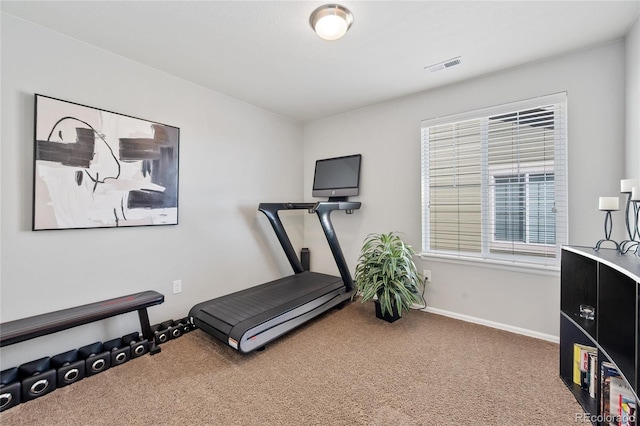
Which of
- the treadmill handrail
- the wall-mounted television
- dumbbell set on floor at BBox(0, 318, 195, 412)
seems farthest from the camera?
the wall-mounted television

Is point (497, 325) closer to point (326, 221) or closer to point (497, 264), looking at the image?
point (497, 264)

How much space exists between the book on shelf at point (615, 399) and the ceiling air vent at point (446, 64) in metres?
2.38

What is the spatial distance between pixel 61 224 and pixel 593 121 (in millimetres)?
4236

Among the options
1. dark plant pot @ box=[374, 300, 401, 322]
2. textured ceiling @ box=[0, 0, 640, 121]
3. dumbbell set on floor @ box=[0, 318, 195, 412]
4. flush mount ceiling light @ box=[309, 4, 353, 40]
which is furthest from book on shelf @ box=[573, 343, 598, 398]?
dumbbell set on floor @ box=[0, 318, 195, 412]

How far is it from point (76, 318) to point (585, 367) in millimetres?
3374

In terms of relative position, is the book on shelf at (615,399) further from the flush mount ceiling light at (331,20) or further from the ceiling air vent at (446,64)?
the flush mount ceiling light at (331,20)

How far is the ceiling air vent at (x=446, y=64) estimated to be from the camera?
2.31 m

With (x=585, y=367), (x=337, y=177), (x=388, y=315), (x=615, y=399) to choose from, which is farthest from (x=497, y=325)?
(x=337, y=177)

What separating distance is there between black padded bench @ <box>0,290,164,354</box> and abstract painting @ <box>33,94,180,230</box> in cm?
61

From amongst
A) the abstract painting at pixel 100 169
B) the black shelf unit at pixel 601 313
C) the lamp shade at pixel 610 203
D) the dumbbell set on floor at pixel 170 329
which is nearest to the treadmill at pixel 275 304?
the dumbbell set on floor at pixel 170 329

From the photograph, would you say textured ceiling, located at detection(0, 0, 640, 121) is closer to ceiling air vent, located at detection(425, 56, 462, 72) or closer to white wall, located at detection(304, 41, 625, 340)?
ceiling air vent, located at detection(425, 56, 462, 72)

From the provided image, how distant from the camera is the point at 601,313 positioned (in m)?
1.48

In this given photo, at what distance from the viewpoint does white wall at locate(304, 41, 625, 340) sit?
2117mm

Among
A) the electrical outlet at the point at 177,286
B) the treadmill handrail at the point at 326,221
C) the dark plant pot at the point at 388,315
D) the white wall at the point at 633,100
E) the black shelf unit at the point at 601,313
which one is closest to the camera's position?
the black shelf unit at the point at 601,313
